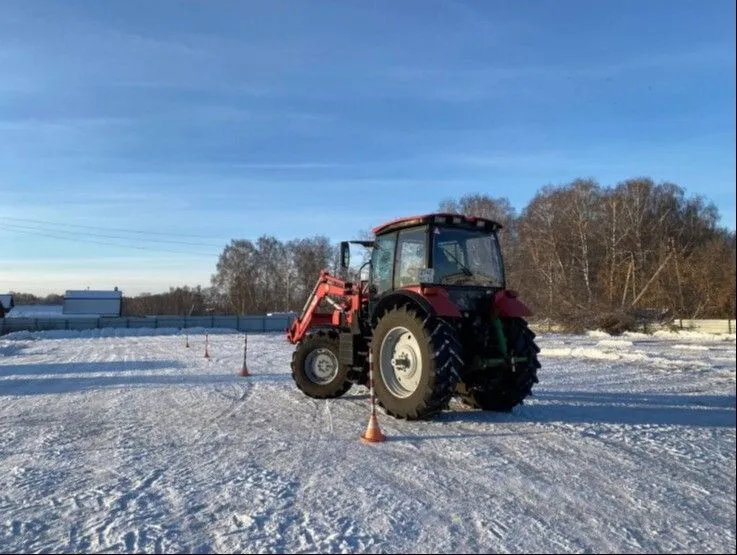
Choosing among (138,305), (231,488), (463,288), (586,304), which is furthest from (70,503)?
(138,305)

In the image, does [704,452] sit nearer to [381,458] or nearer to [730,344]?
[381,458]

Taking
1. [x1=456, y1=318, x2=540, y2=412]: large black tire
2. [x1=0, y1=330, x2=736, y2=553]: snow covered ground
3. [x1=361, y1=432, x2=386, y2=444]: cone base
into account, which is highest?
[x1=456, y1=318, x2=540, y2=412]: large black tire

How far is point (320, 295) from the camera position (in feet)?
37.7

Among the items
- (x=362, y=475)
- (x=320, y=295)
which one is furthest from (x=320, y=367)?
(x=362, y=475)

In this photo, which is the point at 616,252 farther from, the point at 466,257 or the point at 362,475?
the point at 362,475

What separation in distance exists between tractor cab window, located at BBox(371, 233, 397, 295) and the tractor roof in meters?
0.19

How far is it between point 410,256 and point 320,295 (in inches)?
112

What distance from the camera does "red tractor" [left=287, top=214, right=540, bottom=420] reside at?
7941 mm

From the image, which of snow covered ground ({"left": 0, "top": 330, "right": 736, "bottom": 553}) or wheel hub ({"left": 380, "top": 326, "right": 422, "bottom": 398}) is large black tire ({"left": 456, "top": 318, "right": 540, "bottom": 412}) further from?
wheel hub ({"left": 380, "top": 326, "right": 422, "bottom": 398})

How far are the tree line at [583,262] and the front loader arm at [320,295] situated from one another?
48 cm

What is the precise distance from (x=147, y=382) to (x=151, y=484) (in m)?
8.38

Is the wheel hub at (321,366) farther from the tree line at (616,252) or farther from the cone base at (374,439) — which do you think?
the tree line at (616,252)

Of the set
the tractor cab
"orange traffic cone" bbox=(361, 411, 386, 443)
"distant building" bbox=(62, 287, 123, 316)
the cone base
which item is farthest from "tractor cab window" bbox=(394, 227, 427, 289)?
"distant building" bbox=(62, 287, 123, 316)

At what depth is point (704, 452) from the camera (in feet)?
20.5
